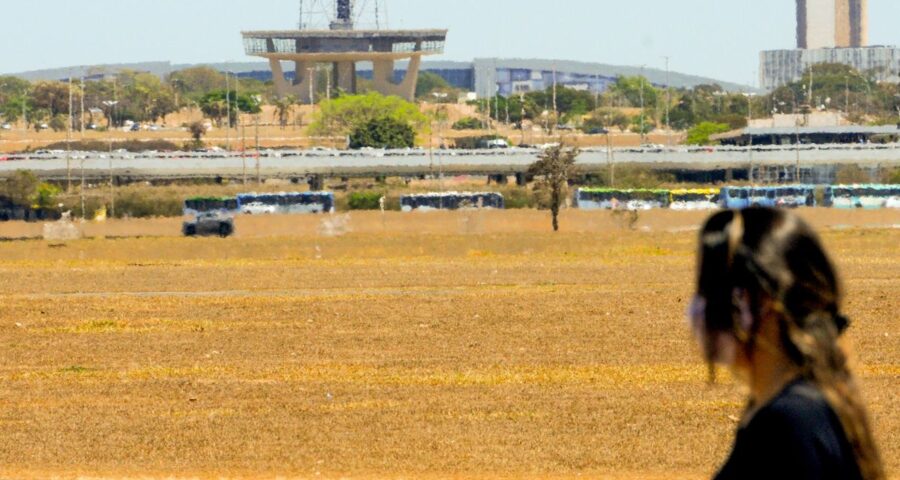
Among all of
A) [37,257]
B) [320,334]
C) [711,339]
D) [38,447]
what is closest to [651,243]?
[37,257]

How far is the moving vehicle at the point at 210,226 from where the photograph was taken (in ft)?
286

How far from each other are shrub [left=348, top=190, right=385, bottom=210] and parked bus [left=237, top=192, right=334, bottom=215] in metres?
10.5

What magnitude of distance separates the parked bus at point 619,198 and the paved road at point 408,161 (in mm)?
36037

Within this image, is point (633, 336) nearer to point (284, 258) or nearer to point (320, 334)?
point (320, 334)

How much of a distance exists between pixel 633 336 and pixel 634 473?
15994mm

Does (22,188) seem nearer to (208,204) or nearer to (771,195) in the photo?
(208,204)

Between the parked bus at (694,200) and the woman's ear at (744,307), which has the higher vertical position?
the woman's ear at (744,307)

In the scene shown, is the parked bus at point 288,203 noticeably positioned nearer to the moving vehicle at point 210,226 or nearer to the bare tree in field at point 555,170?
the bare tree in field at point 555,170

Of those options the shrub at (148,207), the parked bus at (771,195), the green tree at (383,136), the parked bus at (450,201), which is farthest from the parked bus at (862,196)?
the green tree at (383,136)

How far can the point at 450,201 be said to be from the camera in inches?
4592

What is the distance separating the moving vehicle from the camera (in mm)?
87312

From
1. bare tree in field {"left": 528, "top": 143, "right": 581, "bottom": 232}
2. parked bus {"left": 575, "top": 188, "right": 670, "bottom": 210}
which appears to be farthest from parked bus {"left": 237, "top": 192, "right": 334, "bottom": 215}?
parked bus {"left": 575, "top": 188, "right": 670, "bottom": 210}

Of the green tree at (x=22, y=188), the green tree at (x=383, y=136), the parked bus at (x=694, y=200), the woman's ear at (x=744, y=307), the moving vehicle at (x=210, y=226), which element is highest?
the green tree at (x=383, y=136)

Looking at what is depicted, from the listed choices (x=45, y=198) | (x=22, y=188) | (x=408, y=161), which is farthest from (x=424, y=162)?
(x=45, y=198)
